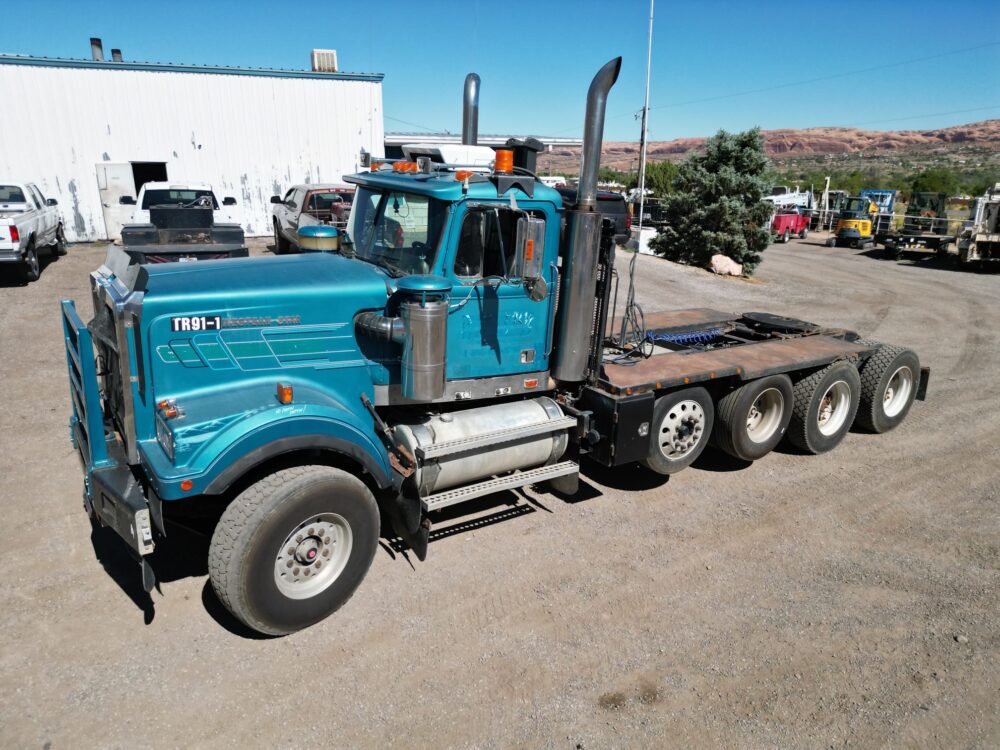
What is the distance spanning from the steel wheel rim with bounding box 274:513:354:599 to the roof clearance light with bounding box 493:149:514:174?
280 cm

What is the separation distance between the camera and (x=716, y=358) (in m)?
6.79

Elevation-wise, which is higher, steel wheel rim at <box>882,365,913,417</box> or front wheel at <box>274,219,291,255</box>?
front wheel at <box>274,219,291,255</box>

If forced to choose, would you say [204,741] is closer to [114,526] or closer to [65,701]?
[65,701]

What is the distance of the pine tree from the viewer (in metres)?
20.1

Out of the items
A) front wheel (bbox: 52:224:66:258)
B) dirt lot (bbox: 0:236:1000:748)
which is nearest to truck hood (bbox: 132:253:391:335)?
dirt lot (bbox: 0:236:1000:748)

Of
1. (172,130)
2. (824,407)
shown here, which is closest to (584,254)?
(824,407)

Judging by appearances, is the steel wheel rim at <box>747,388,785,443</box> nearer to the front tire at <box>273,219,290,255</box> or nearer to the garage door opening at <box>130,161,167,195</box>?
the front tire at <box>273,219,290,255</box>

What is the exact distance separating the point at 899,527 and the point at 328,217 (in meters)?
13.6

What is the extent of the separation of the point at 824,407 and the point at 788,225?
28278mm

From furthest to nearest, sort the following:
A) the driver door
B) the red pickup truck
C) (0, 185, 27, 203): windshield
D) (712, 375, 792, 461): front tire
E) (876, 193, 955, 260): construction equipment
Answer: the red pickup truck < (876, 193, 955, 260): construction equipment < (0, 185, 27, 203): windshield < (712, 375, 792, 461): front tire < the driver door

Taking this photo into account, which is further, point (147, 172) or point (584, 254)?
point (147, 172)

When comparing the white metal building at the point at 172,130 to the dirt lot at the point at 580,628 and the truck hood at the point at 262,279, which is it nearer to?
the dirt lot at the point at 580,628

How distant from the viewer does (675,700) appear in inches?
157

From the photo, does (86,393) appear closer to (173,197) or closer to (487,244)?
(487,244)
